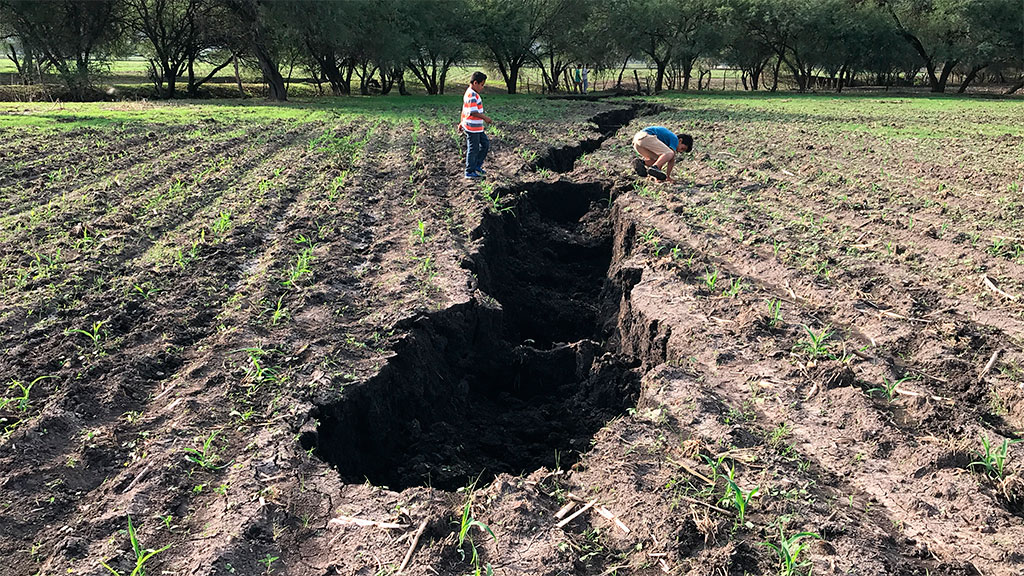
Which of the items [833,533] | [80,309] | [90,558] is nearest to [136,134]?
[80,309]

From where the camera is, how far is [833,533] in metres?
3.11

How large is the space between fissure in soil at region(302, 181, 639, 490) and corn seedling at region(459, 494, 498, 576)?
56 centimetres

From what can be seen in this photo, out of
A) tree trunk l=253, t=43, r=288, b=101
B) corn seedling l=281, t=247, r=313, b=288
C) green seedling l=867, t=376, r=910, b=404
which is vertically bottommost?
green seedling l=867, t=376, r=910, b=404

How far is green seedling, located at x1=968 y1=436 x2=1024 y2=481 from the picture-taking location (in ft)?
11.5

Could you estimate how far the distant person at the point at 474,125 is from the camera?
10.0m

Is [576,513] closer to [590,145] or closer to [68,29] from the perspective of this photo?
[590,145]

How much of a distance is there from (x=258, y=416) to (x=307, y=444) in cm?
39

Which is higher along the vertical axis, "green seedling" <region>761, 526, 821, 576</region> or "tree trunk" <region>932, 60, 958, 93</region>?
"tree trunk" <region>932, 60, 958, 93</region>

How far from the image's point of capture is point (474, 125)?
10.0 meters

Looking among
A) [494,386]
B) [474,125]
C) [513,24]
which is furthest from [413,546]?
[513,24]

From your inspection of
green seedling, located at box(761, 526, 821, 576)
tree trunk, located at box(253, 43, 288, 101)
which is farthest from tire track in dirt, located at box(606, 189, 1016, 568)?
tree trunk, located at box(253, 43, 288, 101)

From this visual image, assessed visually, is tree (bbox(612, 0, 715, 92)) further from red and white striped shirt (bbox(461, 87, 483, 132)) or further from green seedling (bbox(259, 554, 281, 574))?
green seedling (bbox(259, 554, 281, 574))

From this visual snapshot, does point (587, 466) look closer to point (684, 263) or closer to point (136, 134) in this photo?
point (684, 263)

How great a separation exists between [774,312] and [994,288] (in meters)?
2.21
